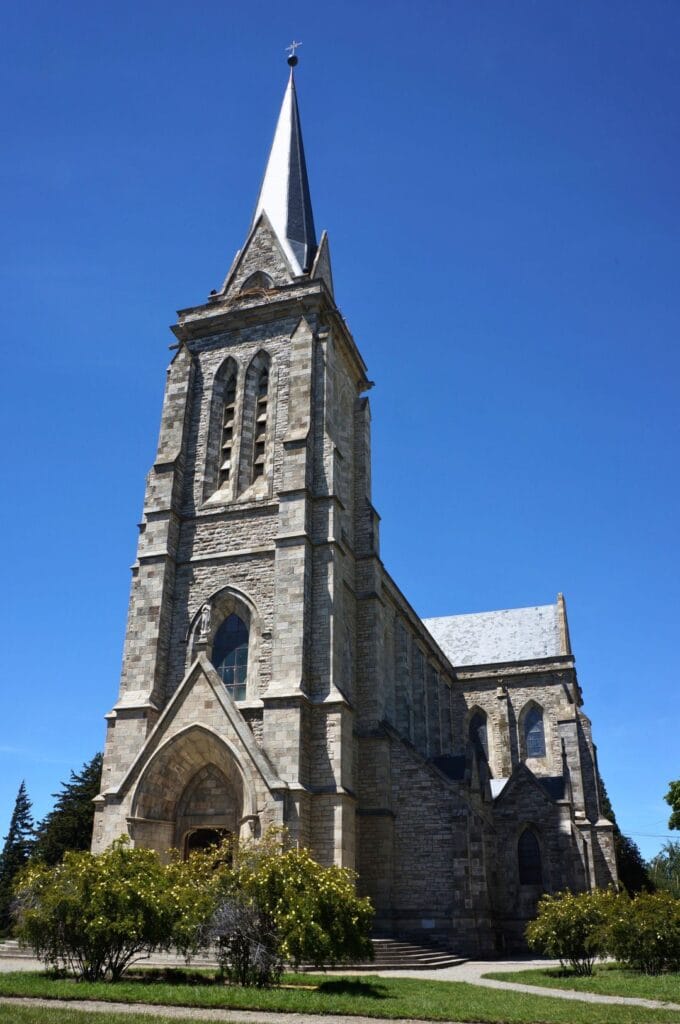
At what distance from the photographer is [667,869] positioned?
256ft

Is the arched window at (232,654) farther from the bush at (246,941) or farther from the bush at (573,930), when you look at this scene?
the bush at (246,941)

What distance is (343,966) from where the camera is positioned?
17.8 meters

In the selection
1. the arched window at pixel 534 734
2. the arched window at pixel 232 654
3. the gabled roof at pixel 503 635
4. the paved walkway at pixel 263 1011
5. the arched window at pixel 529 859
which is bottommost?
the paved walkway at pixel 263 1011

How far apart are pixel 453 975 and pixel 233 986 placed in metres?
6.72

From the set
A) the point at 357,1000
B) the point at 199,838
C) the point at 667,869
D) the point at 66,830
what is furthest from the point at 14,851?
the point at 667,869

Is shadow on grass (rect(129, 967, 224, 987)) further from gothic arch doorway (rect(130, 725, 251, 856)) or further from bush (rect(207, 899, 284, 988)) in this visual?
gothic arch doorway (rect(130, 725, 251, 856))

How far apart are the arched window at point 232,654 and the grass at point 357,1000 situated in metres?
10.6

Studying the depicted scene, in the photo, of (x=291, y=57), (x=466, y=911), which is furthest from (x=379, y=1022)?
(x=291, y=57)

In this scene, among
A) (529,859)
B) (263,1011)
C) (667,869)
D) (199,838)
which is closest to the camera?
(263,1011)

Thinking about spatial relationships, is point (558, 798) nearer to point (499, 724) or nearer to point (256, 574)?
point (499, 724)

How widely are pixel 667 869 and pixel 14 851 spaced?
6007 cm

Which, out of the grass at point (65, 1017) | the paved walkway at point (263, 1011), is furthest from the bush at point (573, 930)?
the grass at point (65, 1017)

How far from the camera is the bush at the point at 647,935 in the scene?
17141mm

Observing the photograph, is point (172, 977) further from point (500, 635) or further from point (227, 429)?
point (500, 635)
